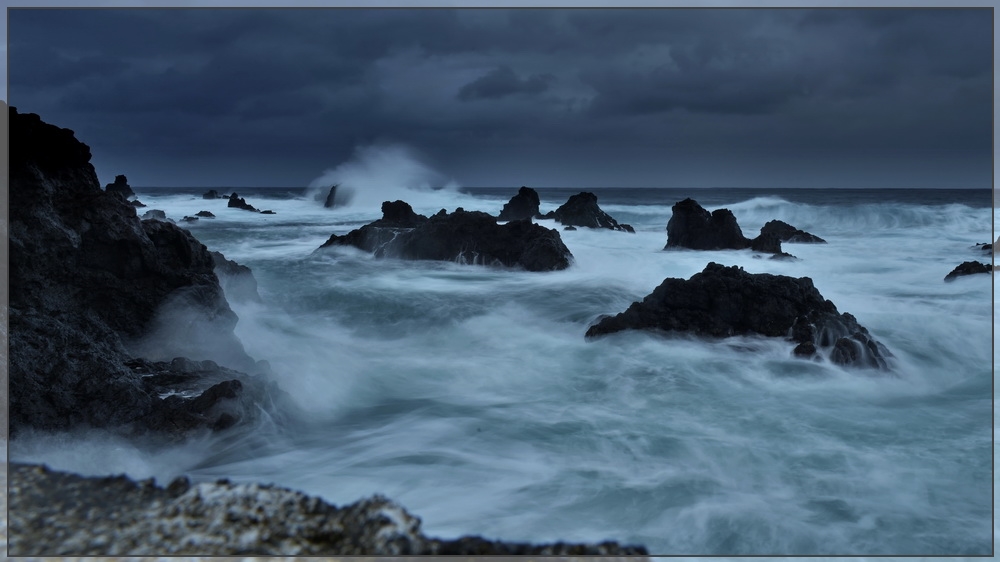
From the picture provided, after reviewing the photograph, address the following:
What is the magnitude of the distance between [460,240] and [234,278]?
4.73 feet

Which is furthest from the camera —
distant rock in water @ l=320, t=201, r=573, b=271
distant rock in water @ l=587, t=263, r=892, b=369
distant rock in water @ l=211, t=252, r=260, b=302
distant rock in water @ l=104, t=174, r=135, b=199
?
distant rock in water @ l=320, t=201, r=573, b=271

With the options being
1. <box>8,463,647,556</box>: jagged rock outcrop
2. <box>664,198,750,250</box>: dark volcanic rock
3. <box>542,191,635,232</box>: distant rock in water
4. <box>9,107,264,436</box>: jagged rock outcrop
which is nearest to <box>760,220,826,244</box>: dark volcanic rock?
<box>664,198,750,250</box>: dark volcanic rock

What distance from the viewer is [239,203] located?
3.82 meters

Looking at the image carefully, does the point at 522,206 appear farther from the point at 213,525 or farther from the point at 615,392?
the point at 213,525

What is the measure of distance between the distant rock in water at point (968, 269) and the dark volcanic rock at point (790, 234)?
677 millimetres

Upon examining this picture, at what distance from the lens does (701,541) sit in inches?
87.1

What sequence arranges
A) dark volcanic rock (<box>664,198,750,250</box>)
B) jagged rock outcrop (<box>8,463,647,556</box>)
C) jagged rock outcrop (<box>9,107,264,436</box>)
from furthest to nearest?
dark volcanic rock (<box>664,198,750,250</box>)
jagged rock outcrop (<box>9,107,264,436</box>)
jagged rock outcrop (<box>8,463,647,556</box>)

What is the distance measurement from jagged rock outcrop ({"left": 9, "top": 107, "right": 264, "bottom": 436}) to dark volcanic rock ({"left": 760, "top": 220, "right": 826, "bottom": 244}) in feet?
10.2

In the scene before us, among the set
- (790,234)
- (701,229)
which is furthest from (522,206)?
(790,234)

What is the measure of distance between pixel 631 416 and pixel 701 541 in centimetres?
73

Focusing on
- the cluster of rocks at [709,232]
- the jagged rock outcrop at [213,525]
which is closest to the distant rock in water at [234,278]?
the jagged rock outcrop at [213,525]

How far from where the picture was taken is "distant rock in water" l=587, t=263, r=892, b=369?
3434mm


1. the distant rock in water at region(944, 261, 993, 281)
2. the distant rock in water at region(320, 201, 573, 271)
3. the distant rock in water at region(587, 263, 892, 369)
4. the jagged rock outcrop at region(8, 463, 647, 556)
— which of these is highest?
the distant rock in water at region(320, 201, 573, 271)

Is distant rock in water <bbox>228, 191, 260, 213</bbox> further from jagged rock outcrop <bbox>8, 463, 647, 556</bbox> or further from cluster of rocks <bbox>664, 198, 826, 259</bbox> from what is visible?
cluster of rocks <bbox>664, 198, 826, 259</bbox>
